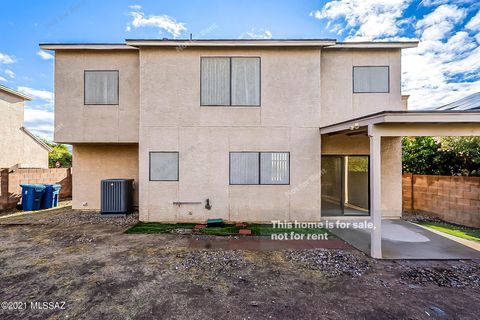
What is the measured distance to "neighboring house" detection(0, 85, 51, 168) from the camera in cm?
1193

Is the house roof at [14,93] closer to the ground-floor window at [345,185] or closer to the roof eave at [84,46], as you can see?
the roof eave at [84,46]

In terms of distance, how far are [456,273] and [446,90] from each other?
61.1ft

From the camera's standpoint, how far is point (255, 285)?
3439 mm

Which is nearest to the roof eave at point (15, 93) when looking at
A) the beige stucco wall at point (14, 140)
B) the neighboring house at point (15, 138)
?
the neighboring house at point (15, 138)

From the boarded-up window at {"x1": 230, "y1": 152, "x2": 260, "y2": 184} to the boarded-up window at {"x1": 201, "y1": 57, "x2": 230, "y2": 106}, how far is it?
1.81 metres

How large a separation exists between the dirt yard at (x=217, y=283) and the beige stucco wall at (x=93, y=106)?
3734 millimetres

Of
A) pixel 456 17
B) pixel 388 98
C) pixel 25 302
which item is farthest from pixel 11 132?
pixel 456 17

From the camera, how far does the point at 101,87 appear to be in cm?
754

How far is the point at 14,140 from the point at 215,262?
15.6 meters

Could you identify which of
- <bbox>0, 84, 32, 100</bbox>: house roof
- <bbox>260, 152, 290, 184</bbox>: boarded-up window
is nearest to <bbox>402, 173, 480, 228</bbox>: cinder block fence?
<bbox>260, 152, 290, 184</bbox>: boarded-up window

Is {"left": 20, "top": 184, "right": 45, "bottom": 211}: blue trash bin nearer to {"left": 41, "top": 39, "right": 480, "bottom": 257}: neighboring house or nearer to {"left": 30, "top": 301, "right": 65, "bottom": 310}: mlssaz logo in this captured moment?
{"left": 41, "top": 39, "right": 480, "bottom": 257}: neighboring house

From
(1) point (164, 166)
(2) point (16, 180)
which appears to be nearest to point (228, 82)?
(1) point (164, 166)

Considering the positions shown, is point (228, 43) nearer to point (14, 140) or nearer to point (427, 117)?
point (427, 117)

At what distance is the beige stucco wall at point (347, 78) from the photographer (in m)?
7.49
